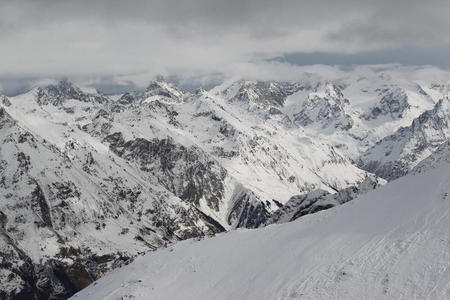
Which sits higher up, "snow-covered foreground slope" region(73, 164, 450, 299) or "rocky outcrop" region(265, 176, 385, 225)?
"snow-covered foreground slope" region(73, 164, 450, 299)

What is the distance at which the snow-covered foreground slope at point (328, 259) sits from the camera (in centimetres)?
4700

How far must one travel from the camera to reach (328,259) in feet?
178

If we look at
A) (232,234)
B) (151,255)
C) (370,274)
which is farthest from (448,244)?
(151,255)

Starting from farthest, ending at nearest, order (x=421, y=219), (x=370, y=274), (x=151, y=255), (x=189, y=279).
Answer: (x=151, y=255) → (x=189, y=279) → (x=421, y=219) → (x=370, y=274)

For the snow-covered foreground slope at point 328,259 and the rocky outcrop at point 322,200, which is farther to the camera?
the rocky outcrop at point 322,200

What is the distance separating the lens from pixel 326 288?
159ft

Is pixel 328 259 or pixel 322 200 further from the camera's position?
pixel 322 200

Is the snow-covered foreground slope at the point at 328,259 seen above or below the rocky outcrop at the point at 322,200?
above

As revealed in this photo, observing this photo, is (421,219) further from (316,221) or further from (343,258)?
(316,221)

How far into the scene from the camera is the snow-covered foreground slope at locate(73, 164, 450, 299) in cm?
4700

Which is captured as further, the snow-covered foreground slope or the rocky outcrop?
the rocky outcrop

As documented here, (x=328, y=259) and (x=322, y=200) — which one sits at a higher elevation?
(x=328, y=259)

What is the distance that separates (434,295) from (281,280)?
1623 centimetres

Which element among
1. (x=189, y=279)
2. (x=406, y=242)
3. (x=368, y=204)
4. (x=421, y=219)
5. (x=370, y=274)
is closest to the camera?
(x=370, y=274)
